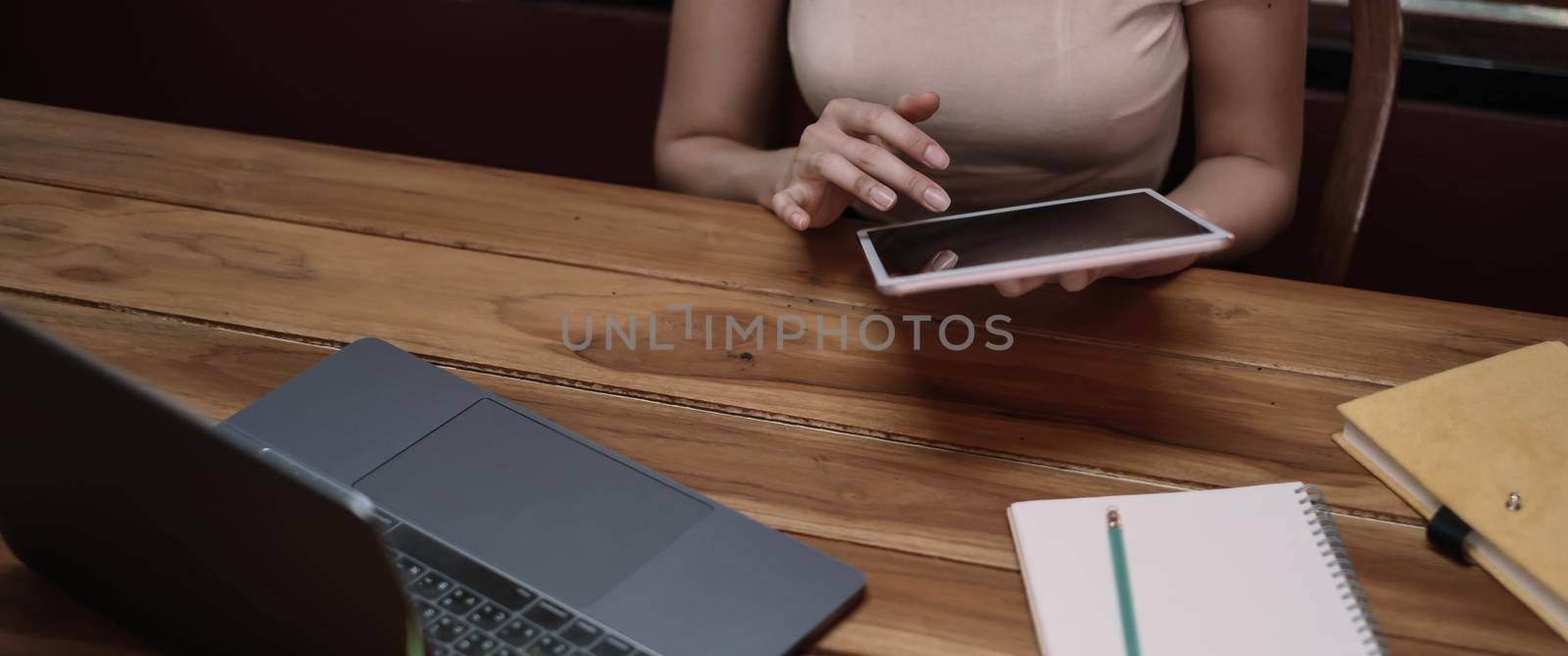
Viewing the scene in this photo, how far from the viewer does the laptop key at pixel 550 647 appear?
646 mm

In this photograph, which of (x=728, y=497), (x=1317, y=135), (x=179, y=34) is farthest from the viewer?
(x=179, y=34)

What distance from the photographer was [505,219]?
3.35ft

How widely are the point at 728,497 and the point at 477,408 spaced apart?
0.19 meters

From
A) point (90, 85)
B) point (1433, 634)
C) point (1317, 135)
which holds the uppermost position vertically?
point (1317, 135)

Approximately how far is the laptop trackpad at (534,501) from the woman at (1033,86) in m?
0.35

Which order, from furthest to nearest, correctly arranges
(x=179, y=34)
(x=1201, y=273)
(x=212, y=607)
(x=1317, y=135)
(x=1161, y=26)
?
1. (x=179, y=34)
2. (x=1317, y=135)
3. (x=1161, y=26)
4. (x=1201, y=273)
5. (x=212, y=607)

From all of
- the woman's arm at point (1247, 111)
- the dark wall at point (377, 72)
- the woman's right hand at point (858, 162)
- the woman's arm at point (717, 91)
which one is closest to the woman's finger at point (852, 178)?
the woman's right hand at point (858, 162)

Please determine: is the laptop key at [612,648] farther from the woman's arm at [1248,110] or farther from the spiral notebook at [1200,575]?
the woman's arm at [1248,110]

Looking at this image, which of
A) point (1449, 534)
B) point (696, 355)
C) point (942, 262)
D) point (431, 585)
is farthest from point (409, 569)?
point (1449, 534)

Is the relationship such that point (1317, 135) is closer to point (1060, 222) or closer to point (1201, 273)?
point (1201, 273)

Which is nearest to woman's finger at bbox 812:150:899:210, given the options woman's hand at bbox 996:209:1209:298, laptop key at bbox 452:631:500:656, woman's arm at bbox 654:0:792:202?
woman's hand at bbox 996:209:1209:298

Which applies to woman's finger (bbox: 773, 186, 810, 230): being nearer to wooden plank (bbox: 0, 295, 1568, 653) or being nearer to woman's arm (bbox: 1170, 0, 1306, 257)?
wooden plank (bbox: 0, 295, 1568, 653)

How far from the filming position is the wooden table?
0.72 m

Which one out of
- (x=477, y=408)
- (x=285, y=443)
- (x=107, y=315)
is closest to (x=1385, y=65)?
(x=477, y=408)
